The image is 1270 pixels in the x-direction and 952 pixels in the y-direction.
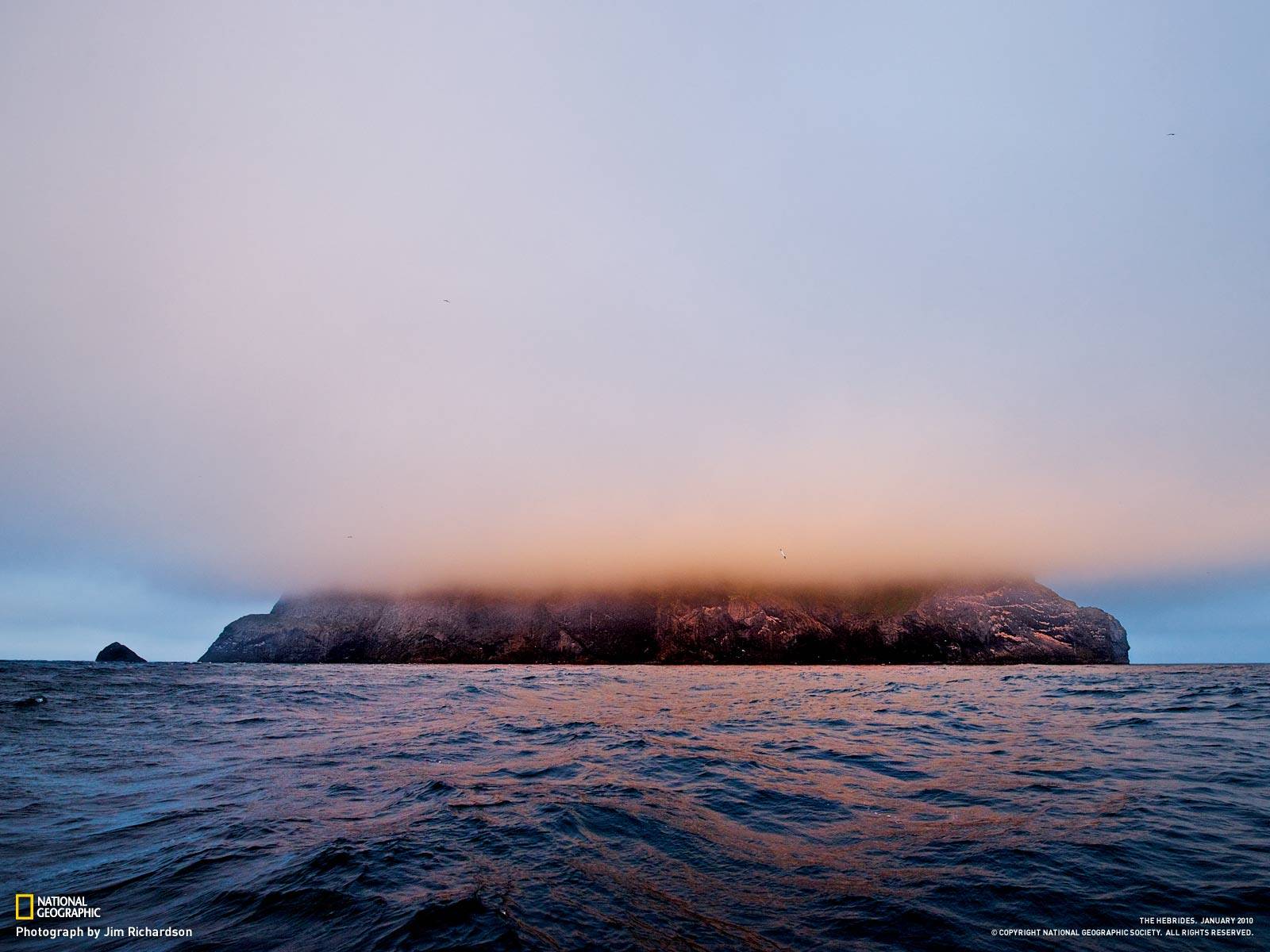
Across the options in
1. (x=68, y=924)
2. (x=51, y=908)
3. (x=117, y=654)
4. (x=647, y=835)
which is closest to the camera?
(x=68, y=924)

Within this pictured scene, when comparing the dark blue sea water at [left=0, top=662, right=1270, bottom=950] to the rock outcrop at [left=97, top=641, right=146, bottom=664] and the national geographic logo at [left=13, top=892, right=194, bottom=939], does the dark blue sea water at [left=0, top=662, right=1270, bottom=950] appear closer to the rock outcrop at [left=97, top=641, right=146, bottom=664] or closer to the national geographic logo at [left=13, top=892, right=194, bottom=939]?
the national geographic logo at [left=13, top=892, right=194, bottom=939]

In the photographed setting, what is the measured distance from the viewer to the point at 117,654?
186m

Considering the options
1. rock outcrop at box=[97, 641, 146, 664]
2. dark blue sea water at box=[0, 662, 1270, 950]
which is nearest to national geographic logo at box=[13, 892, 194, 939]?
dark blue sea water at box=[0, 662, 1270, 950]

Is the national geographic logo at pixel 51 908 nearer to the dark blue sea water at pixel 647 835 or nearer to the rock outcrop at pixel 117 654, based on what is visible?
the dark blue sea water at pixel 647 835

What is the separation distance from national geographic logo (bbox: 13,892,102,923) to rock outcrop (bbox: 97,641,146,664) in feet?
797

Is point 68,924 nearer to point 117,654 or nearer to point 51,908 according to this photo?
point 51,908

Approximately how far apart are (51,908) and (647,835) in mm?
8217

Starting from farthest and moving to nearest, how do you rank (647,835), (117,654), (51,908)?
1. (117,654)
2. (647,835)
3. (51,908)

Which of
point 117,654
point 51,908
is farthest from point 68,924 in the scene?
point 117,654

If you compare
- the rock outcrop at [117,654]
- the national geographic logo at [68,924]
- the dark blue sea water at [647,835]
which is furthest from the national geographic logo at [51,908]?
the rock outcrop at [117,654]

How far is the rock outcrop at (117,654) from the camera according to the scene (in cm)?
18538

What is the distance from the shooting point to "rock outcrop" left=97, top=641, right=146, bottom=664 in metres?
185

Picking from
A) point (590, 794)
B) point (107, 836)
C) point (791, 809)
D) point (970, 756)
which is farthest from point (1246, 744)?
point (107, 836)

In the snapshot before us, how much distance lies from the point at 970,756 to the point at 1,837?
21.8m
